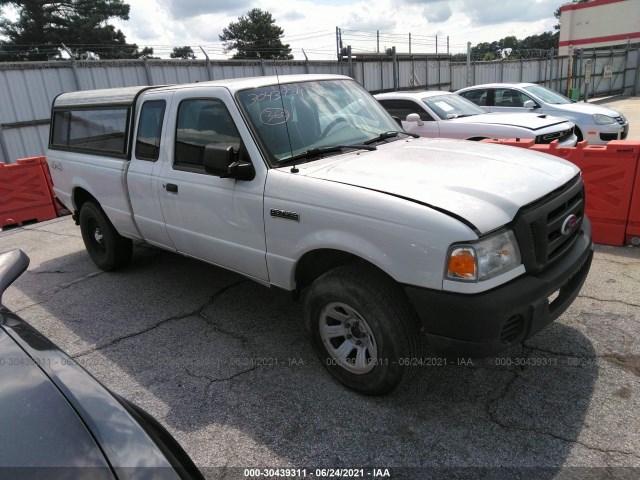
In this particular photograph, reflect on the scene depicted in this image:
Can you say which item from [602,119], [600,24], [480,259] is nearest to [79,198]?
[480,259]

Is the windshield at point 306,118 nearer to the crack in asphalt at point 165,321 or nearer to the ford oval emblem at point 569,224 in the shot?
the ford oval emblem at point 569,224

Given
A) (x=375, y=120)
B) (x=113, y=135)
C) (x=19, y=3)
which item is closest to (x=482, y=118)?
(x=375, y=120)

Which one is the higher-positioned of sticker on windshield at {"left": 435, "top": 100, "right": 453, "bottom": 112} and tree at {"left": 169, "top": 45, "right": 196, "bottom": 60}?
tree at {"left": 169, "top": 45, "right": 196, "bottom": 60}

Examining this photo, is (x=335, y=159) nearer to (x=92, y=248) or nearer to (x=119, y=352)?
(x=119, y=352)

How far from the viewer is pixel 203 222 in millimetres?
3779

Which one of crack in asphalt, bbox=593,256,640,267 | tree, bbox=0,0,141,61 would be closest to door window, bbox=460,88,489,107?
crack in asphalt, bbox=593,256,640,267

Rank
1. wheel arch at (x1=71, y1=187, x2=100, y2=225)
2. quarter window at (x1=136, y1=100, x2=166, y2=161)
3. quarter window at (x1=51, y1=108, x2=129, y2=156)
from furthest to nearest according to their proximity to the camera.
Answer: wheel arch at (x1=71, y1=187, x2=100, y2=225), quarter window at (x1=51, y1=108, x2=129, y2=156), quarter window at (x1=136, y1=100, x2=166, y2=161)

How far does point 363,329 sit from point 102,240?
388 centimetres

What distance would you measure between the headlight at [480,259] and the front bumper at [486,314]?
0.09 meters

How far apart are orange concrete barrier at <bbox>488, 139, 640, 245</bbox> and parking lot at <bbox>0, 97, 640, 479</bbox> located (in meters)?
A: 0.53

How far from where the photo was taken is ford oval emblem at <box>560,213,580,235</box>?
9.41ft

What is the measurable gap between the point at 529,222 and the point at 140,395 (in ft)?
8.80

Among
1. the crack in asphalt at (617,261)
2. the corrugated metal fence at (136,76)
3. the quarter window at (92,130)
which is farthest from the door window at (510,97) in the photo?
the quarter window at (92,130)

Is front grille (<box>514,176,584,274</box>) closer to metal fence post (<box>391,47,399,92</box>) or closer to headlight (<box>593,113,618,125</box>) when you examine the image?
headlight (<box>593,113,618,125</box>)
